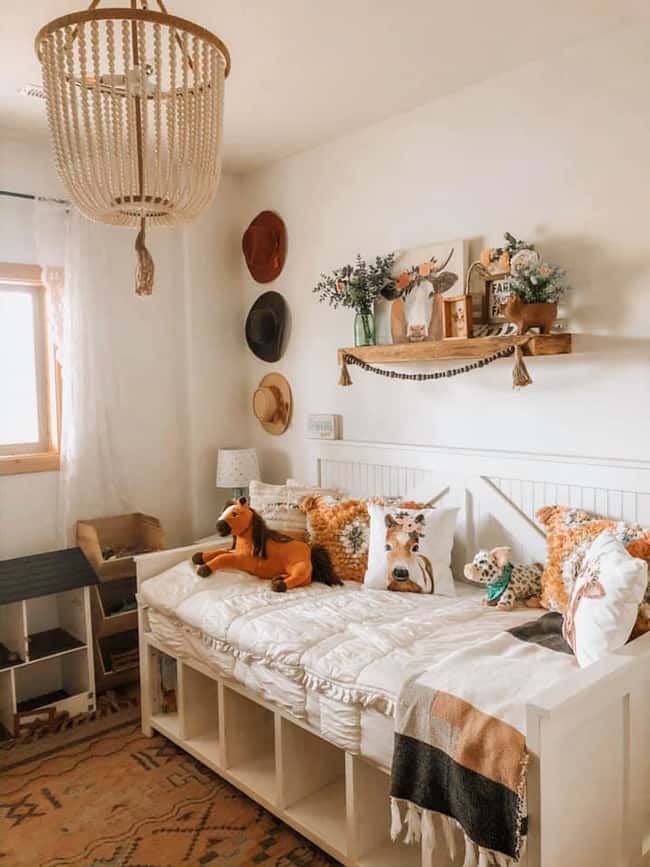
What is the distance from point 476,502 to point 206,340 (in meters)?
1.85

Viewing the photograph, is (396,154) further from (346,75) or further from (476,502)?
(476,502)

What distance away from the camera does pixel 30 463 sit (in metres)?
3.44

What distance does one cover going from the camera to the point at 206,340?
4008 mm

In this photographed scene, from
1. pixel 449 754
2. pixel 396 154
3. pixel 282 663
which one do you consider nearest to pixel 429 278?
pixel 396 154

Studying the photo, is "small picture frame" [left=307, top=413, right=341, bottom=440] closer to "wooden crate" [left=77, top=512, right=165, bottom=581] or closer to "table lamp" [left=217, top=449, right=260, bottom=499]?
"table lamp" [left=217, top=449, right=260, bottom=499]

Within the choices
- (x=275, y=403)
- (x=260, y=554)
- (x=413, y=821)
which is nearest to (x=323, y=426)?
(x=275, y=403)

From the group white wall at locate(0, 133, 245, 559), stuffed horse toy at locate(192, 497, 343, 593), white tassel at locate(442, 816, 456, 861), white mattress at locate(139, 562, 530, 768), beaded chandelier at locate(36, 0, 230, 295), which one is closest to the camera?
beaded chandelier at locate(36, 0, 230, 295)

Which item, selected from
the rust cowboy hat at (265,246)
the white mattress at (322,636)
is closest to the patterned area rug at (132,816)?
Answer: the white mattress at (322,636)

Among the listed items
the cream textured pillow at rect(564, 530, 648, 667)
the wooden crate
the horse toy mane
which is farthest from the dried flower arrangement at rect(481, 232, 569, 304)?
the wooden crate

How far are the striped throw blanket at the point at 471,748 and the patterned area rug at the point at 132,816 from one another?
61cm

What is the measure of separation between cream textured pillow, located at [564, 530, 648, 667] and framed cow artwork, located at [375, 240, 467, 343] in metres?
1.32

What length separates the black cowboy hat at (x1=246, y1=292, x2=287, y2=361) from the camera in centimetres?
389

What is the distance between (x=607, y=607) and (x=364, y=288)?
1.84m

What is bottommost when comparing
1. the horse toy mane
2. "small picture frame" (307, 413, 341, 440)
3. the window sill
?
the horse toy mane
